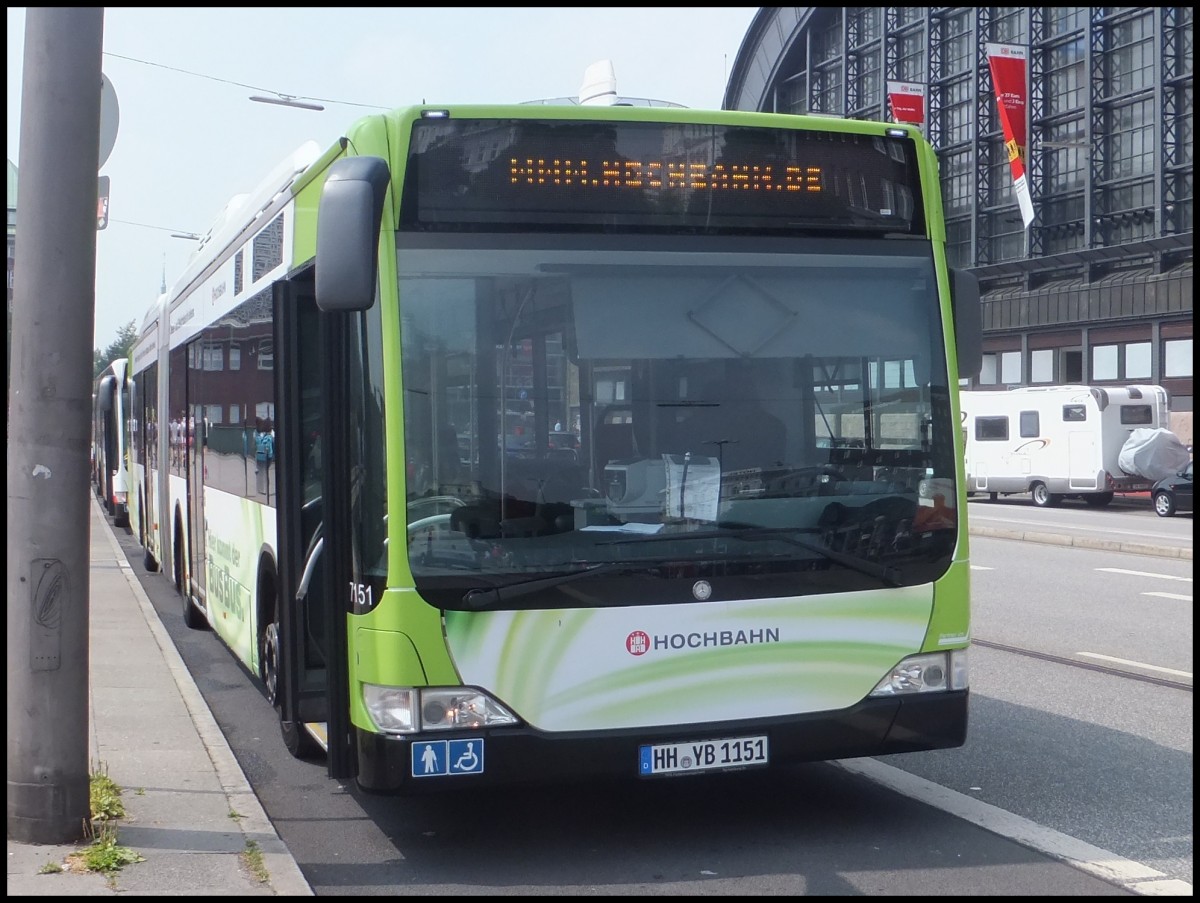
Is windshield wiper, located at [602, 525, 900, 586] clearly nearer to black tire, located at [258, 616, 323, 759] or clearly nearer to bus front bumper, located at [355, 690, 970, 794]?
bus front bumper, located at [355, 690, 970, 794]

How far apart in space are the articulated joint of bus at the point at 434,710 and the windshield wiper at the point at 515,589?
32 cm

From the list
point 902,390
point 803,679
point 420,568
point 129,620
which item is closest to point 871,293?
point 902,390

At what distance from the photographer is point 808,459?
5609 millimetres

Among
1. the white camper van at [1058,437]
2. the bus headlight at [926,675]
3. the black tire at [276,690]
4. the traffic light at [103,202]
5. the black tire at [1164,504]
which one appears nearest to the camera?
the bus headlight at [926,675]

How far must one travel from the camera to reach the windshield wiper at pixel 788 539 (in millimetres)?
5457

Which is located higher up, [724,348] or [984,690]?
[724,348]

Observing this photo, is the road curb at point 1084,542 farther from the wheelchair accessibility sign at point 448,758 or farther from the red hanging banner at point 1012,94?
the wheelchair accessibility sign at point 448,758

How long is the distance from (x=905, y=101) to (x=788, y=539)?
106ft

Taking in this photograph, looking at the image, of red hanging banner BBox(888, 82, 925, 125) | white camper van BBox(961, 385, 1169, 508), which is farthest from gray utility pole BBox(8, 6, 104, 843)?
red hanging banner BBox(888, 82, 925, 125)

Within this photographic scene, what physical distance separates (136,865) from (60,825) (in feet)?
1.44

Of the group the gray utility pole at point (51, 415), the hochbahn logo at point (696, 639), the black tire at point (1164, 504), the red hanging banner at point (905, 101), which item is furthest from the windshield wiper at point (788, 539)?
the red hanging banner at point (905, 101)

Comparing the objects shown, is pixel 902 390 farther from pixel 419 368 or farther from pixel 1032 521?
pixel 1032 521

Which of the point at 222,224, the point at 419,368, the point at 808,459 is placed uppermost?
the point at 222,224

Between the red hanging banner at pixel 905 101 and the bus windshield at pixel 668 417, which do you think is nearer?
the bus windshield at pixel 668 417
